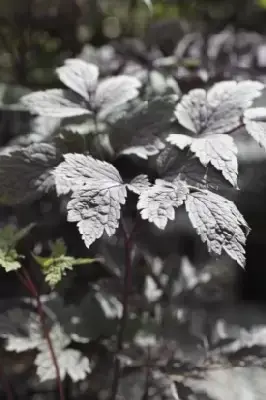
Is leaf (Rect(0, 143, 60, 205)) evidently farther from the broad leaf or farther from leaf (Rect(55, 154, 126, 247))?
the broad leaf

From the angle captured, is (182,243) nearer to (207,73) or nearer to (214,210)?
(207,73)

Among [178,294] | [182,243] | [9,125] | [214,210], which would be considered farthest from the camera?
[182,243]

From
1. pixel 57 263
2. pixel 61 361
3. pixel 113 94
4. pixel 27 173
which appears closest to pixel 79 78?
pixel 113 94

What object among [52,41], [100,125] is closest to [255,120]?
[100,125]

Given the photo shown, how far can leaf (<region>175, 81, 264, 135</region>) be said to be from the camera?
0.62 m

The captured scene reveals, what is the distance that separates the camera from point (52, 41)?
97 centimetres

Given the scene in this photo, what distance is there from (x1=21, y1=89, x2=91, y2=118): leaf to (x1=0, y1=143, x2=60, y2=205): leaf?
4 cm

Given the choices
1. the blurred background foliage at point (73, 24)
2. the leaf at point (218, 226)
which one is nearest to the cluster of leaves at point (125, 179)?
the leaf at point (218, 226)

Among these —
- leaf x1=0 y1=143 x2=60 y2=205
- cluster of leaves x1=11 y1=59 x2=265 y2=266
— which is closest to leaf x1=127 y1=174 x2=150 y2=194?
cluster of leaves x1=11 y1=59 x2=265 y2=266

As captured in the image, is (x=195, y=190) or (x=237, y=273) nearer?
(x=195, y=190)

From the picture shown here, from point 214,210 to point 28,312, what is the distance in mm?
312

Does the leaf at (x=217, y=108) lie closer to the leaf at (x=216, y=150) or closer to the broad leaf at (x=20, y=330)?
the leaf at (x=216, y=150)

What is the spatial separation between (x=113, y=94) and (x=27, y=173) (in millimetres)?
158

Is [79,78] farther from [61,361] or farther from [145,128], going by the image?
[61,361]
